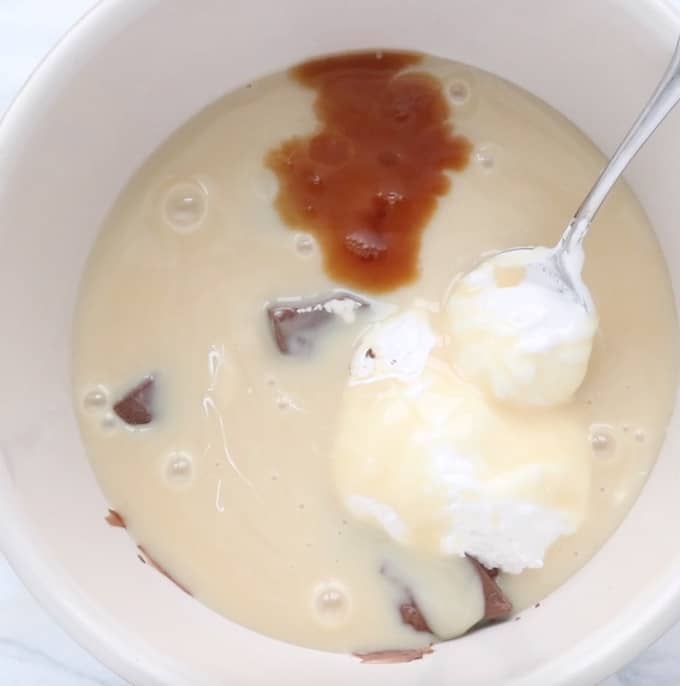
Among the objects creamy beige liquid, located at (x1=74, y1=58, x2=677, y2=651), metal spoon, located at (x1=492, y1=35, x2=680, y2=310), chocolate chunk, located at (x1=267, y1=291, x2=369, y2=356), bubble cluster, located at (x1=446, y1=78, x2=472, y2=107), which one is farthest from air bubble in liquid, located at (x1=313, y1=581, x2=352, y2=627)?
bubble cluster, located at (x1=446, y1=78, x2=472, y2=107)

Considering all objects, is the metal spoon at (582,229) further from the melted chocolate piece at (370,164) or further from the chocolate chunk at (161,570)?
the chocolate chunk at (161,570)

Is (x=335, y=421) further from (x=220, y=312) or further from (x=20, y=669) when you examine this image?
(x=20, y=669)

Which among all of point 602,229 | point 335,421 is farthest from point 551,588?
point 602,229

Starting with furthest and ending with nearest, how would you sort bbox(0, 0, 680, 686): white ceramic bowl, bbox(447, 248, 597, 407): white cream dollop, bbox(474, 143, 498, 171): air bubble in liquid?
bbox(474, 143, 498, 171): air bubble in liquid → bbox(447, 248, 597, 407): white cream dollop → bbox(0, 0, 680, 686): white ceramic bowl

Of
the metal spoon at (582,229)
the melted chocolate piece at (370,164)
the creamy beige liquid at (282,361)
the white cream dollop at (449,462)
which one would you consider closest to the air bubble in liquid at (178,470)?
the creamy beige liquid at (282,361)

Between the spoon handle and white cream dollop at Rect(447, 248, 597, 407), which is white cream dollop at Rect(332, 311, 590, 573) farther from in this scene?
the spoon handle

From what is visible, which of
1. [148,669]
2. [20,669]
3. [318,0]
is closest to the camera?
[148,669]
